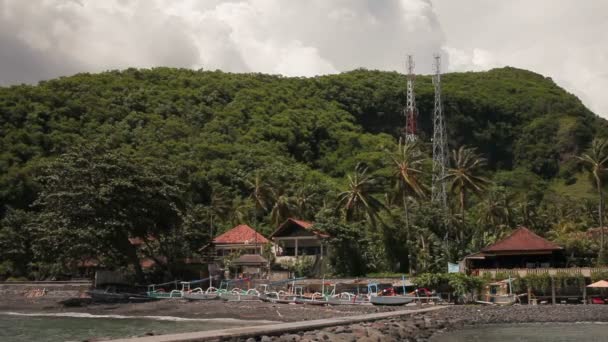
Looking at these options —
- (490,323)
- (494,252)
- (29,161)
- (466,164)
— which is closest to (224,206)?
(29,161)

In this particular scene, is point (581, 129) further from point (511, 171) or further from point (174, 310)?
point (174, 310)

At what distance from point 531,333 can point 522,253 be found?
51.0 ft

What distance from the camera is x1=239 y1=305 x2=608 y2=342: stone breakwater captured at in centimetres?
2591

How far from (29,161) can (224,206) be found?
23204 millimetres

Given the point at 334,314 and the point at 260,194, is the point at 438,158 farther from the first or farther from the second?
the point at 334,314

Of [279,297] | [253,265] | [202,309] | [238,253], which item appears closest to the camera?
[202,309]

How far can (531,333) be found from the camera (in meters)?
32.6

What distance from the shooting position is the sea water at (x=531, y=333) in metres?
30.1

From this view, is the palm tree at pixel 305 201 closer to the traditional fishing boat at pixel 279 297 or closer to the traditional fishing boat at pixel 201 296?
the traditional fishing boat at pixel 201 296

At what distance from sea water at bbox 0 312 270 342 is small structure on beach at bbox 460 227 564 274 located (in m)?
20.4

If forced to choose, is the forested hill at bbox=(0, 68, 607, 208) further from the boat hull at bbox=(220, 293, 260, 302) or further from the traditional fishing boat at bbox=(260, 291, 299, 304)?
the traditional fishing boat at bbox=(260, 291, 299, 304)

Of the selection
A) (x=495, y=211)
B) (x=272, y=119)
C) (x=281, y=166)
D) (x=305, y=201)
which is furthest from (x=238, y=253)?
(x=272, y=119)

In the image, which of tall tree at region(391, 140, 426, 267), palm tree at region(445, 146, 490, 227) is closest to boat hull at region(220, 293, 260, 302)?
tall tree at region(391, 140, 426, 267)

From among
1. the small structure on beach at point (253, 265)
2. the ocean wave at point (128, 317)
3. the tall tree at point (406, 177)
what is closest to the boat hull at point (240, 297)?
the ocean wave at point (128, 317)
